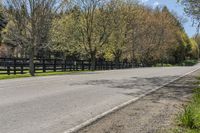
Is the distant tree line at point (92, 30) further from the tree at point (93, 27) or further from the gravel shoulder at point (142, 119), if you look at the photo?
the gravel shoulder at point (142, 119)

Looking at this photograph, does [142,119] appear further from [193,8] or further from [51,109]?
[193,8]

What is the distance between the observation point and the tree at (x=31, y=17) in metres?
37.0

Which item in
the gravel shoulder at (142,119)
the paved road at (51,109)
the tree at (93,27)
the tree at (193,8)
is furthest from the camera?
the tree at (93,27)

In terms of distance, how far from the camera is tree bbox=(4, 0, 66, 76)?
37.0 m

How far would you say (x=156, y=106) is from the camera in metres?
13.9

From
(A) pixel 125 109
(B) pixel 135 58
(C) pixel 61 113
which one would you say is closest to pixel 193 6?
(A) pixel 125 109

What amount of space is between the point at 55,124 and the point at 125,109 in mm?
3454

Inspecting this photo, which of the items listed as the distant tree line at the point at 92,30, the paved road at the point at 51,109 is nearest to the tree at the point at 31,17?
the distant tree line at the point at 92,30

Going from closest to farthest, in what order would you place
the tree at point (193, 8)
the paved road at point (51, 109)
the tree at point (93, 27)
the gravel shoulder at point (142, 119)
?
1. the gravel shoulder at point (142, 119)
2. the paved road at point (51, 109)
3. the tree at point (193, 8)
4. the tree at point (93, 27)

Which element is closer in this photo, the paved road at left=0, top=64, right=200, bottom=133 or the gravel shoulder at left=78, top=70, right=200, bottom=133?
the gravel shoulder at left=78, top=70, right=200, bottom=133

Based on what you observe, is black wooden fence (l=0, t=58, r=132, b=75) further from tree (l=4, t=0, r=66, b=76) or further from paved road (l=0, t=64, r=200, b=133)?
paved road (l=0, t=64, r=200, b=133)

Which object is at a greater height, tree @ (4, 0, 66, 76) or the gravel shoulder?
tree @ (4, 0, 66, 76)

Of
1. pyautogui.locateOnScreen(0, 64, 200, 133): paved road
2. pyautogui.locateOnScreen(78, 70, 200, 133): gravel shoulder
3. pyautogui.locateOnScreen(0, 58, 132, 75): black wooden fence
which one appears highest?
pyautogui.locateOnScreen(0, 58, 132, 75): black wooden fence

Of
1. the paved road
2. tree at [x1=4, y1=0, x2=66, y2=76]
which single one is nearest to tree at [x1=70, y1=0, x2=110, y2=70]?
tree at [x1=4, y1=0, x2=66, y2=76]
